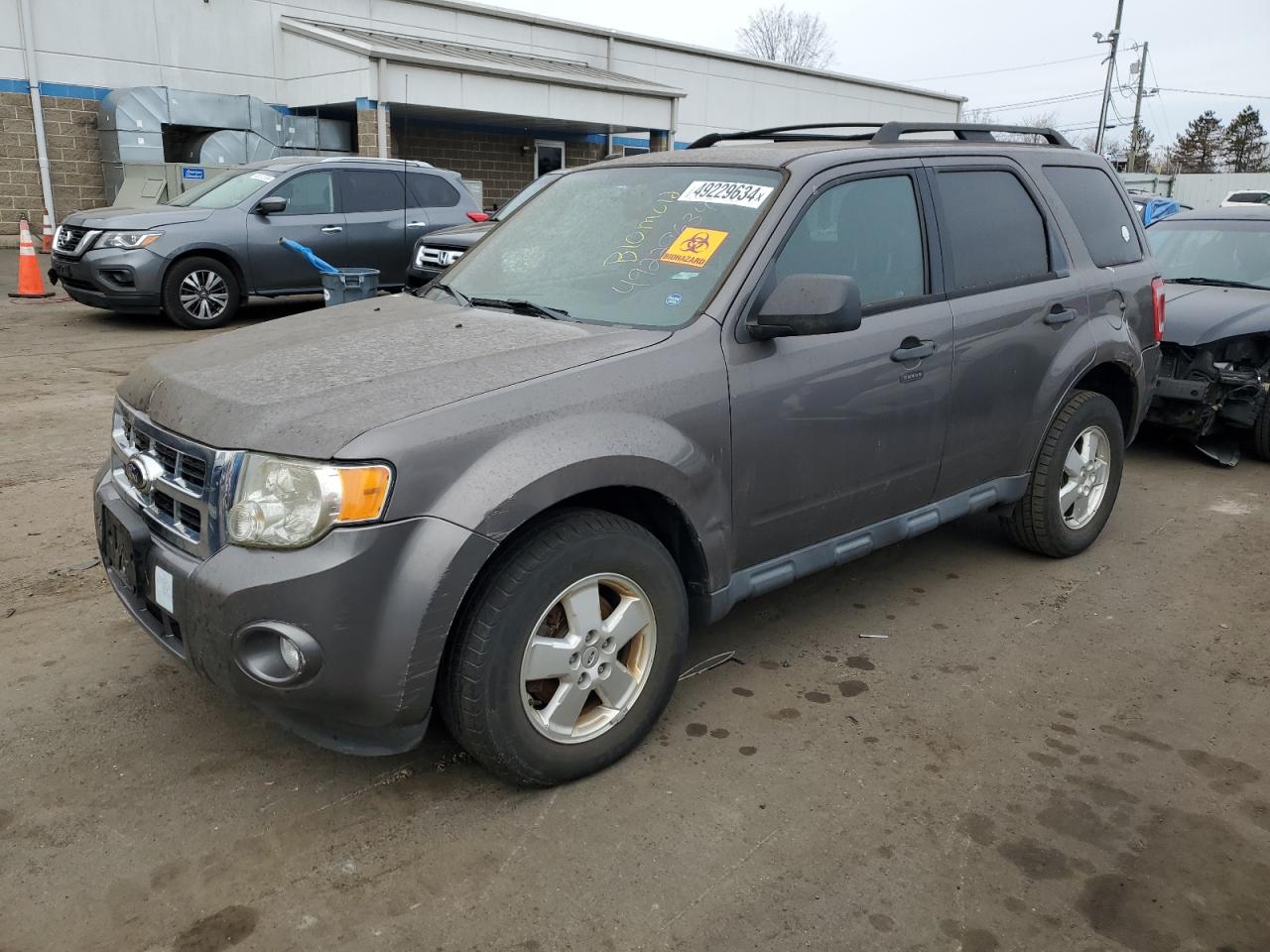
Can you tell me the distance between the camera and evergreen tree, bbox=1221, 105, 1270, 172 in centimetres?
6969

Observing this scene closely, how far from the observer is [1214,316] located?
21.4 ft

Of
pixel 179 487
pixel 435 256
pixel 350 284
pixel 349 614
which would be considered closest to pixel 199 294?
pixel 435 256

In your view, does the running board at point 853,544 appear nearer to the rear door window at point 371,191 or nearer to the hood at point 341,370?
the hood at point 341,370

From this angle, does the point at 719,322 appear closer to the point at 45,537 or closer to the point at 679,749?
the point at 679,749

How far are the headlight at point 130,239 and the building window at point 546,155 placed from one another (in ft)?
54.0

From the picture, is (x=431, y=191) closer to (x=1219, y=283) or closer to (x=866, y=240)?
(x=1219, y=283)

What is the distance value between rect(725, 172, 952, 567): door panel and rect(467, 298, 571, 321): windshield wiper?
2.06 ft

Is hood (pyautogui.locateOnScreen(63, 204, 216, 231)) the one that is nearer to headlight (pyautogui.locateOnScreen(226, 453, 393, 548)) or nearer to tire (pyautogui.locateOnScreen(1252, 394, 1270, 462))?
headlight (pyautogui.locateOnScreen(226, 453, 393, 548))

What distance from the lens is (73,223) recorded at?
10781 mm

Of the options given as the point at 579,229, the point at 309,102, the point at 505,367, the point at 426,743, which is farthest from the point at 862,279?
the point at 309,102

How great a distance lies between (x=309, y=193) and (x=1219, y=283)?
8.96 m

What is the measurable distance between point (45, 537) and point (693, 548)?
341 cm

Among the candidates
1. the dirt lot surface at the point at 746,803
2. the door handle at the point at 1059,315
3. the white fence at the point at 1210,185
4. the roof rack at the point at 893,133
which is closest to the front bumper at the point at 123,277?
the dirt lot surface at the point at 746,803

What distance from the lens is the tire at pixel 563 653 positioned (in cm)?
271
